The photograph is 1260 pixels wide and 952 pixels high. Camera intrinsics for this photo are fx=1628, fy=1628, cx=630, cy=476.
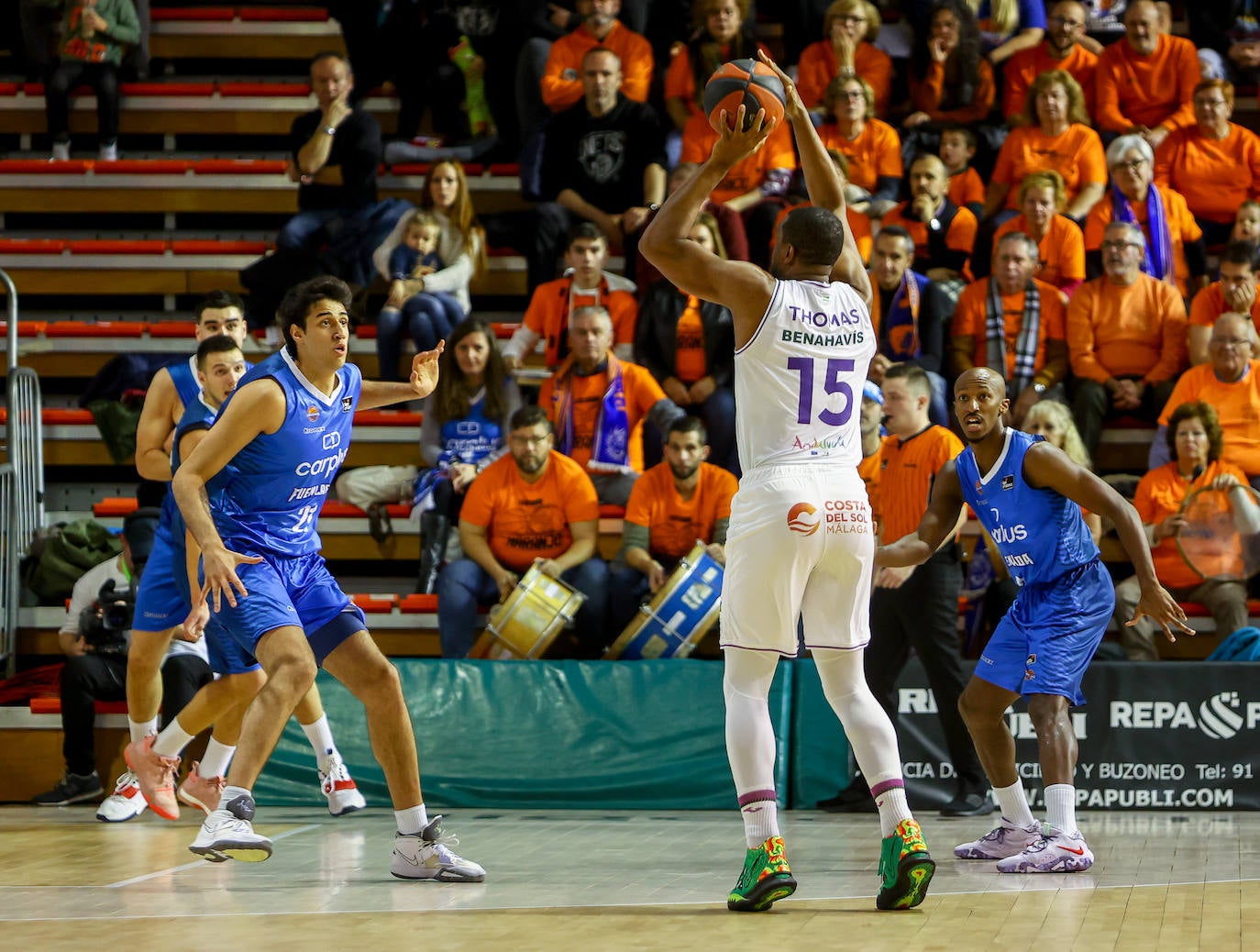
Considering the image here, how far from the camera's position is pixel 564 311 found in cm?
1077

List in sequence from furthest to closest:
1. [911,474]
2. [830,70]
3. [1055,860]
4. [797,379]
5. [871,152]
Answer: [830,70] < [871,152] < [911,474] < [1055,860] < [797,379]

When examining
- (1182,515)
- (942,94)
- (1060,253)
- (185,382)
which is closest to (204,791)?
(185,382)

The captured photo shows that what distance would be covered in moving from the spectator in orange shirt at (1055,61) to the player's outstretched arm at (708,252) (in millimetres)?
7674

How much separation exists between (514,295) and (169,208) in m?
2.97

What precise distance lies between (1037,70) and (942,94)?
2.46ft

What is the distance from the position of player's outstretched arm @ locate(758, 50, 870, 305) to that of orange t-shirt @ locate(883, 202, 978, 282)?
18.0 feet

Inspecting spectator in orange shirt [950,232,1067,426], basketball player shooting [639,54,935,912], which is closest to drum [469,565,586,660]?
spectator in orange shirt [950,232,1067,426]

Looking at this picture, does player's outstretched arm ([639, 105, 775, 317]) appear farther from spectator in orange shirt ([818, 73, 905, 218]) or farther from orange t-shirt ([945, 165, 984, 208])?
orange t-shirt ([945, 165, 984, 208])

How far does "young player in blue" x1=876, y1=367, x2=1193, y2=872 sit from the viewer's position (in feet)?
20.5

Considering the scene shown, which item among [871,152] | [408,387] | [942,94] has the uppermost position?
[942,94]

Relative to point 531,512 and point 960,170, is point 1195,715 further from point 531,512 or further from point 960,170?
point 960,170

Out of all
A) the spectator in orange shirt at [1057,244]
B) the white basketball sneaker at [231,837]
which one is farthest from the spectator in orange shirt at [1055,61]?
the white basketball sneaker at [231,837]

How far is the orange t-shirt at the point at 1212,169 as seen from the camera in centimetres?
1161

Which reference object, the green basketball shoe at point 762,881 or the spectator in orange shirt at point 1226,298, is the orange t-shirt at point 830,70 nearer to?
the spectator in orange shirt at point 1226,298
